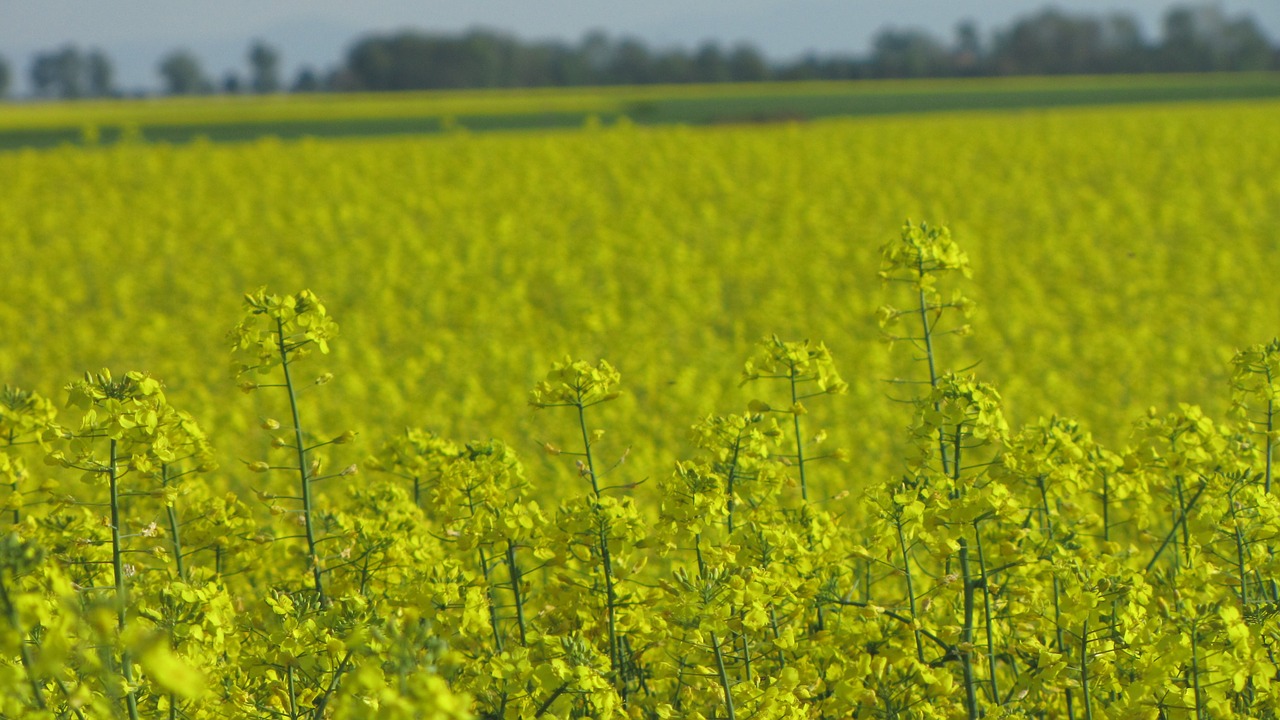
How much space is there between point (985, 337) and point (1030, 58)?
8289cm

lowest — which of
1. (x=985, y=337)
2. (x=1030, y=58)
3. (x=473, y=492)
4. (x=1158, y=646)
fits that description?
(x=985, y=337)

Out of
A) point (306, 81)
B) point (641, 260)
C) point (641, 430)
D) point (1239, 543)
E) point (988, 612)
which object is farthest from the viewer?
point (306, 81)

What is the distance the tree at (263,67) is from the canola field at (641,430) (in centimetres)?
10752

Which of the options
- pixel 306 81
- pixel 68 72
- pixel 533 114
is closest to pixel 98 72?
pixel 68 72

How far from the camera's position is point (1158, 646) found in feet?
10.2

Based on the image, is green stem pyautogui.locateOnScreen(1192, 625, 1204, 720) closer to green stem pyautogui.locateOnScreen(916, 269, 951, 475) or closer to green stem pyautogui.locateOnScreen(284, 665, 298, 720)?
green stem pyautogui.locateOnScreen(916, 269, 951, 475)

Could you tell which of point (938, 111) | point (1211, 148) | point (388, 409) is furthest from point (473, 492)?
point (938, 111)

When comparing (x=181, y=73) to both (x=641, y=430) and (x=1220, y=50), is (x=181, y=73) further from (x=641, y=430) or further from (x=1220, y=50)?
(x=641, y=430)

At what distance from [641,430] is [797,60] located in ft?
261

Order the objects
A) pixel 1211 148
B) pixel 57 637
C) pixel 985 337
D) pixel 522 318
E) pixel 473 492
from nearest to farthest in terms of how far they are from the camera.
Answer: pixel 57 637, pixel 473 492, pixel 985 337, pixel 522 318, pixel 1211 148

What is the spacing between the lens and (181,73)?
13612 cm

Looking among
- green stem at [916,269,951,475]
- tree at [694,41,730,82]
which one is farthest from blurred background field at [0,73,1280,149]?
green stem at [916,269,951,475]

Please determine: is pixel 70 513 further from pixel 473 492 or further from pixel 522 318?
pixel 522 318

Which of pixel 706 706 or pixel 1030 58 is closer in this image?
pixel 706 706
